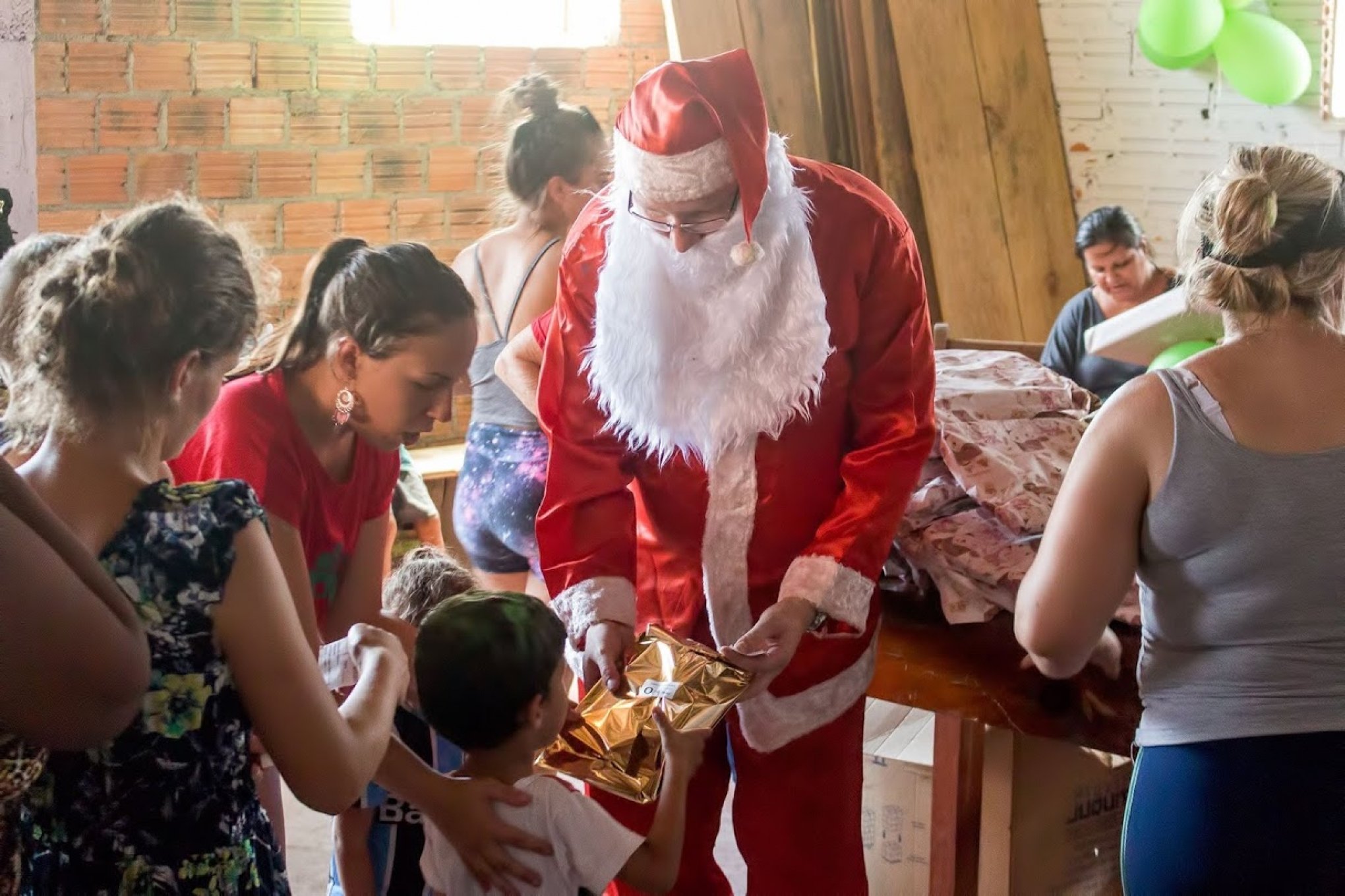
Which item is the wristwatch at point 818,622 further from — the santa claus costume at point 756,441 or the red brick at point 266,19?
the red brick at point 266,19

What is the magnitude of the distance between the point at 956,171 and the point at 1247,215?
4156mm

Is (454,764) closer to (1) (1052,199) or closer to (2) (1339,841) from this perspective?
(2) (1339,841)

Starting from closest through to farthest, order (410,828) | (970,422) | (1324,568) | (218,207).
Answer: (1324,568), (410,828), (970,422), (218,207)

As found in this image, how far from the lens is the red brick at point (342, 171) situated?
15.8 ft

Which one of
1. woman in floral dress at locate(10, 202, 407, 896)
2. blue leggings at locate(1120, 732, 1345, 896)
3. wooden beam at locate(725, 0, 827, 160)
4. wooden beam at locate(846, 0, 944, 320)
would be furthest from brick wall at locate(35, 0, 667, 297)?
blue leggings at locate(1120, 732, 1345, 896)

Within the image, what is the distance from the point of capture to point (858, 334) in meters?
2.14

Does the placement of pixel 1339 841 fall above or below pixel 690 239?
below

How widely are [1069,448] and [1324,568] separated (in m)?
0.91

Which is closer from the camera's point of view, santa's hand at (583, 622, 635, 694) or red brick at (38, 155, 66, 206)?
santa's hand at (583, 622, 635, 694)

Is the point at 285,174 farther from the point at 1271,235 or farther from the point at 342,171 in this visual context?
the point at 1271,235

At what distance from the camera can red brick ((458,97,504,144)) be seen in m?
5.04

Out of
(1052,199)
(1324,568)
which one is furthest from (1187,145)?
(1324,568)

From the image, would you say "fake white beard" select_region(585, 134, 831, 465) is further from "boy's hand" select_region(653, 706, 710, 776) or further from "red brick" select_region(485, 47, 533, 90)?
"red brick" select_region(485, 47, 533, 90)

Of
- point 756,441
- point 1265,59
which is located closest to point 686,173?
point 756,441
